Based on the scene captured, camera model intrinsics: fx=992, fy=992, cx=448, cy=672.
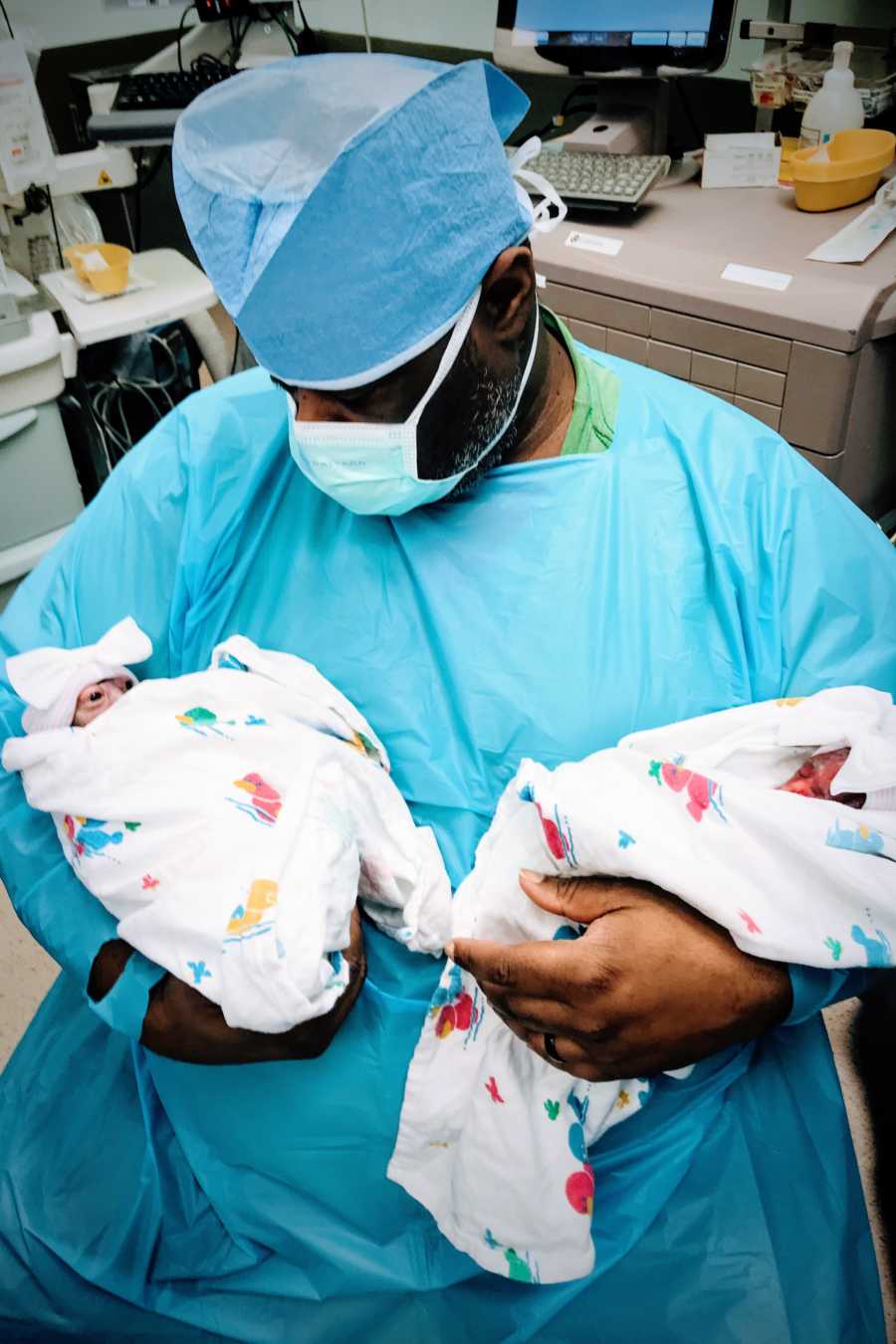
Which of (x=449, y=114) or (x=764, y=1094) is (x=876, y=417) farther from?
(x=764, y=1094)

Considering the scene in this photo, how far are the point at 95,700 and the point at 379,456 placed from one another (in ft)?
1.27

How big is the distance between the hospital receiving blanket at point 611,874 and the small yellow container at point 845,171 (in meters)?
1.20

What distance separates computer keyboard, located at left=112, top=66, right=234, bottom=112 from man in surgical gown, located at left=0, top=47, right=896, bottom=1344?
1.55 metres

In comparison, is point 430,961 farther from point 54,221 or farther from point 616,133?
point 54,221

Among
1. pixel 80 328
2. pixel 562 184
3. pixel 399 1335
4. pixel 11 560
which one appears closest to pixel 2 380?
pixel 80 328

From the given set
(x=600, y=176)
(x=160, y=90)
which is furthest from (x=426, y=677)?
(x=160, y=90)

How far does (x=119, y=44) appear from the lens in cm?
295

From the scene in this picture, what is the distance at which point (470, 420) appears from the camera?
942 millimetres

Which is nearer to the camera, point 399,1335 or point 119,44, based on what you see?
point 399,1335

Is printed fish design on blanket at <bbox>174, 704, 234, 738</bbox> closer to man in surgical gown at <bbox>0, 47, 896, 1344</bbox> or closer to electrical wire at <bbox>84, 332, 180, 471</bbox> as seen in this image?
man in surgical gown at <bbox>0, 47, 896, 1344</bbox>

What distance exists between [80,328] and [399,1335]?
5.75 ft

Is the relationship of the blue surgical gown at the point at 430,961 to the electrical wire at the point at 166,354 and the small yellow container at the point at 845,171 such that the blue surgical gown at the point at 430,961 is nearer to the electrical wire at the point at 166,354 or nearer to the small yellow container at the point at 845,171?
the small yellow container at the point at 845,171

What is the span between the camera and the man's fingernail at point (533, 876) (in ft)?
2.72

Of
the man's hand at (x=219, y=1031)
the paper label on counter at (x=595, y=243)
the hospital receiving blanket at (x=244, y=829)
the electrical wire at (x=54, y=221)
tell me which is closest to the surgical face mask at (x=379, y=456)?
the hospital receiving blanket at (x=244, y=829)
